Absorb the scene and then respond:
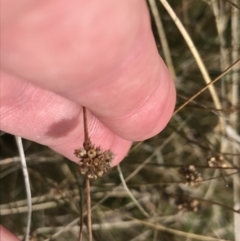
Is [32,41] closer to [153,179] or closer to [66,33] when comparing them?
[66,33]

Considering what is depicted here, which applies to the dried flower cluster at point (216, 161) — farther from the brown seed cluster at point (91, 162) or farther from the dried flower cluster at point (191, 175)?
the brown seed cluster at point (91, 162)

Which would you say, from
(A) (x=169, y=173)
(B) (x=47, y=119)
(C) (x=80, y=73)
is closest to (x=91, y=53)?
(C) (x=80, y=73)

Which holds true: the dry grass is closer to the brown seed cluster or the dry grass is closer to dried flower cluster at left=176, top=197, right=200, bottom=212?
dried flower cluster at left=176, top=197, right=200, bottom=212

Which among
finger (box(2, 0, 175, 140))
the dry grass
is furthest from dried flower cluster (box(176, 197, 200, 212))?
finger (box(2, 0, 175, 140))

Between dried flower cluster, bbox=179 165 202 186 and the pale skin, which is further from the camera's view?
dried flower cluster, bbox=179 165 202 186

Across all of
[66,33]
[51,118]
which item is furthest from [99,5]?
[51,118]

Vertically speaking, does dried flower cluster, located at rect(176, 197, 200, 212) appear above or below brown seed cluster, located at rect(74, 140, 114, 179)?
above
